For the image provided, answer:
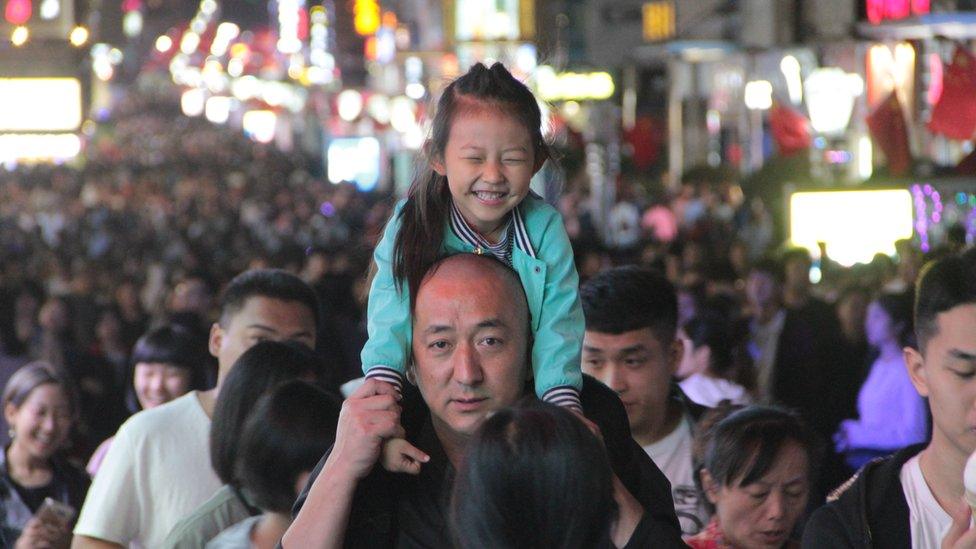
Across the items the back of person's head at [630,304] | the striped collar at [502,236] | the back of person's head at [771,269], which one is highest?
the striped collar at [502,236]

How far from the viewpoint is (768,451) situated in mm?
4457

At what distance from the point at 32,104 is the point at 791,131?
32.8ft

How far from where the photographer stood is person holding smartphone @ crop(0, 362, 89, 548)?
6152mm

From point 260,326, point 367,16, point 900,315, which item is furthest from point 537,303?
point 367,16

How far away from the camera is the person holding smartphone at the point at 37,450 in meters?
6.15

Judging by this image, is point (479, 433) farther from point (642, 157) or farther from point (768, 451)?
point (642, 157)

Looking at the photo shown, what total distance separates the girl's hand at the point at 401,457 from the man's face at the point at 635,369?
1882 millimetres

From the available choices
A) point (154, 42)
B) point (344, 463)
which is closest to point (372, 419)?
point (344, 463)

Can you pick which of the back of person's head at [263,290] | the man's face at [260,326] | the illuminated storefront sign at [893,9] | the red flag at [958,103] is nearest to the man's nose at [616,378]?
the man's face at [260,326]

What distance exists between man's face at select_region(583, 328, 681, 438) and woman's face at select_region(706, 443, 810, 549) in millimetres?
601

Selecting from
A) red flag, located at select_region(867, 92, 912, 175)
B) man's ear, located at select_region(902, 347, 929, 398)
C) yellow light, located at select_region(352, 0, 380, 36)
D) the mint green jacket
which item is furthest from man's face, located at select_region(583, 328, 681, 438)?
yellow light, located at select_region(352, 0, 380, 36)

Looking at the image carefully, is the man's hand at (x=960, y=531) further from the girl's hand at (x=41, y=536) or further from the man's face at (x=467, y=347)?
the girl's hand at (x=41, y=536)

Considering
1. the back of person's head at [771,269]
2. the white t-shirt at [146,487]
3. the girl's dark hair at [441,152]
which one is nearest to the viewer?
the girl's dark hair at [441,152]

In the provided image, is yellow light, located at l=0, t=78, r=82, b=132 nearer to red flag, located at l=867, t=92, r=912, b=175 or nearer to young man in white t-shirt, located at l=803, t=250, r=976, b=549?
red flag, located at l=867, t=92, r=912, b=175
